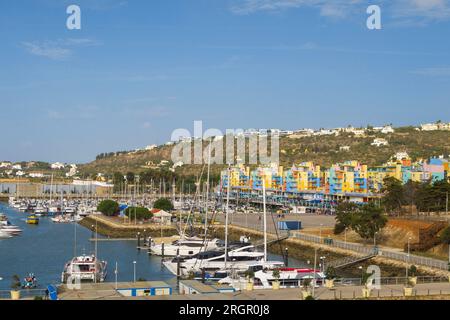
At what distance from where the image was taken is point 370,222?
3075cm

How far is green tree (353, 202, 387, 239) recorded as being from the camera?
3062cm

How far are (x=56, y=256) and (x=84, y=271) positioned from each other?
26.9ft

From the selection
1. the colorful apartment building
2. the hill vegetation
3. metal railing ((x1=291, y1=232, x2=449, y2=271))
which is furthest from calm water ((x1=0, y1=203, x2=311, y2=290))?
the hill vegetation

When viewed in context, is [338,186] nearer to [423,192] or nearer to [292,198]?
[292,198]

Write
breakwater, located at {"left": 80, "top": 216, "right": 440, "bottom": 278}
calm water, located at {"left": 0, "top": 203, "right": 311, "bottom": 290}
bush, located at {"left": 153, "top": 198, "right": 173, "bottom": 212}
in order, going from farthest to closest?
1. bush, located at {"left": 153, "top": 198, "right": 173, "bottom": 212}
2. calm water, located at {"left": 0, "top": 203, "right": 311, "bottom": 290}
3. breakwater, located at {"left": 80, "top": 216, "right": 440, "bottom": 278}

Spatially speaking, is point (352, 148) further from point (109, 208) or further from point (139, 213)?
point (139, 213)

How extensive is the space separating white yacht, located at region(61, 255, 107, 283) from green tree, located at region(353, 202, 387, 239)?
39.3ft

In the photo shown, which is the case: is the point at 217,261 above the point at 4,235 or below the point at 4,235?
above

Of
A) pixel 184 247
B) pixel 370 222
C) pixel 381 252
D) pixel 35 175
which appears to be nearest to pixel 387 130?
pixel 35 175

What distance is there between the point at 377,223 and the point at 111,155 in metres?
148

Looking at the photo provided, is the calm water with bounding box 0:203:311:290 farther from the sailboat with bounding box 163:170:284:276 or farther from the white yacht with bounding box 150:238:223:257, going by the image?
the sailboat with bounding box 163:170:284:276

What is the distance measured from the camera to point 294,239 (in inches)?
1378

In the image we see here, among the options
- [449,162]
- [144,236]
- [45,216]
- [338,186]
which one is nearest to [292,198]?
[338,186]

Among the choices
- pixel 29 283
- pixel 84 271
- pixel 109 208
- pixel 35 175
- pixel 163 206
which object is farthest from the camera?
pixel 35 175
